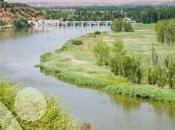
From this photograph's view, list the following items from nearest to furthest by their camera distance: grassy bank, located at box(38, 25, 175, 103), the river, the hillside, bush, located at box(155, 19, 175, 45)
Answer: the river → grassy bank, located at box(38, 25, 175, 103) → bush, located at box(155, 19, 175, 45) → the hillside

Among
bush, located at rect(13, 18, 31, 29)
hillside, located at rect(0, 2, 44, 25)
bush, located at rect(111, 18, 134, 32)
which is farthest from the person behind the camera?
hillside, located at rect(0, 2, 44, 25)

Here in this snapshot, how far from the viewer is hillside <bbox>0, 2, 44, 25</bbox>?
125312 millimetres

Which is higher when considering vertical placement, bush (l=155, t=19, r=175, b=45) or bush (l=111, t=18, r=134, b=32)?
bush (l=155, t=19, r=175, b=45)

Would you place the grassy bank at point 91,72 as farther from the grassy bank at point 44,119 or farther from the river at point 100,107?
the grassy bank at point 44,119

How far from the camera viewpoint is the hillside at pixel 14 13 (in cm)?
12531

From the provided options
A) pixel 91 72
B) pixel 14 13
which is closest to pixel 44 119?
pixel 91 72

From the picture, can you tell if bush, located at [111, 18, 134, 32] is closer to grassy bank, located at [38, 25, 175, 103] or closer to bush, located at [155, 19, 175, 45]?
bush, located at [155, 19, 175, 45]

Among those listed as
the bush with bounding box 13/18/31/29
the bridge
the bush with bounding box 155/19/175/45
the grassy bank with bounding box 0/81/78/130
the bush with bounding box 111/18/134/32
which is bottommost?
the bridge

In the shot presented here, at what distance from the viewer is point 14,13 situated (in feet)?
445

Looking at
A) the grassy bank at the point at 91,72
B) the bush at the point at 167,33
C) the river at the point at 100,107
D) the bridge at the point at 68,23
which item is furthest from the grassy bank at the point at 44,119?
the bridge at the point at 68,23

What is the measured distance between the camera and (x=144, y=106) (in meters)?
29.6

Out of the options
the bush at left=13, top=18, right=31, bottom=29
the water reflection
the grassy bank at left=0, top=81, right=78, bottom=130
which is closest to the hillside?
the bush at left=13, top=18, right=31, bottom=29

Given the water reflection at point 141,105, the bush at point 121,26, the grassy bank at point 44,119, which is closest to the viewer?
the grassy bank at point 44,119

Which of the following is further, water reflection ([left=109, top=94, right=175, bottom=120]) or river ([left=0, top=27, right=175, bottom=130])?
water reflection ([left=109, top=94, right=175, bottom=120])
